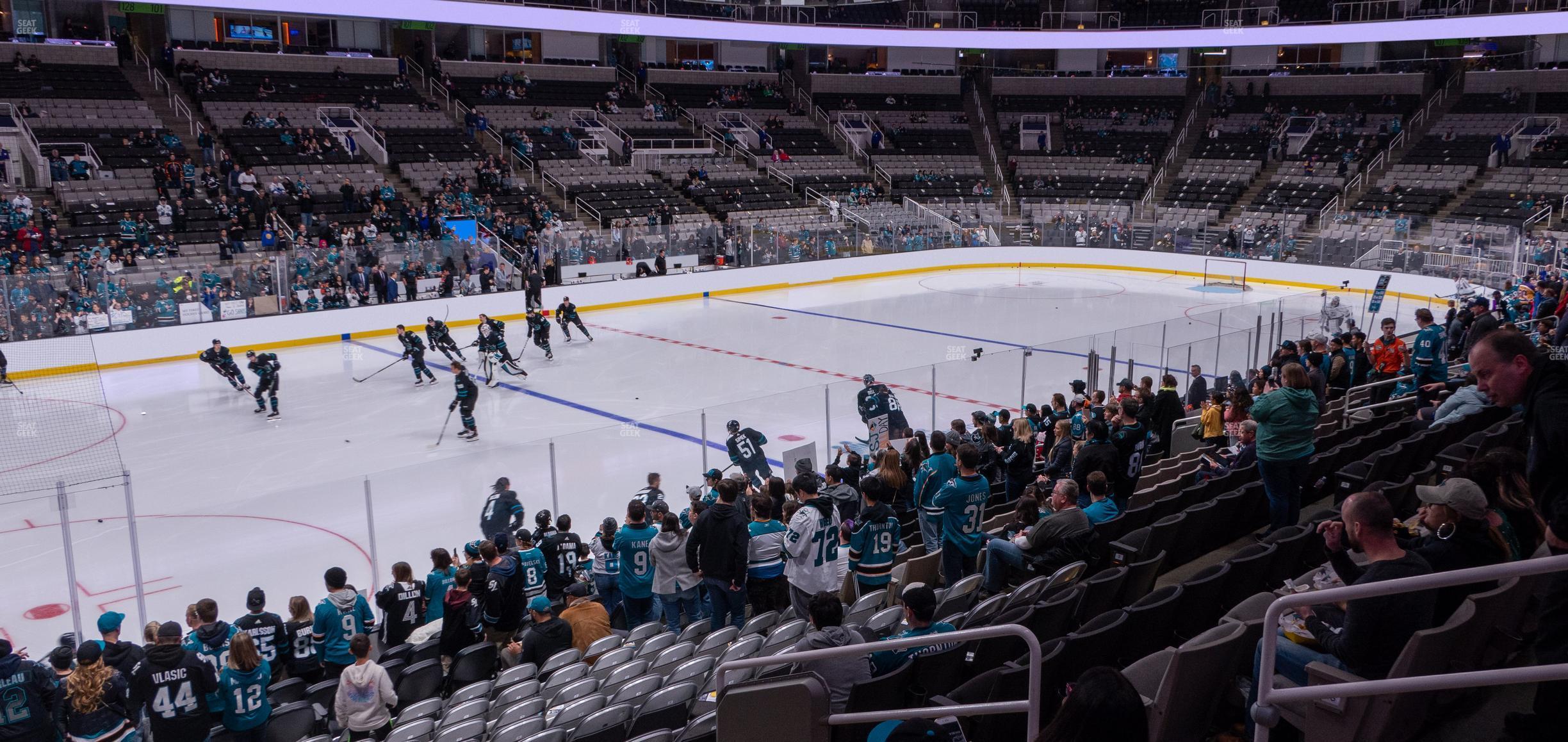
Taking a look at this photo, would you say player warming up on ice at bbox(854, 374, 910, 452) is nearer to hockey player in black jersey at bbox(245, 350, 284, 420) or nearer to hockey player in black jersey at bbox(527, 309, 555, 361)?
hockey player in black jersey at bbox(245, 350, 284, 420)

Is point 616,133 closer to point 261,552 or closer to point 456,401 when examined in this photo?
point 456,401

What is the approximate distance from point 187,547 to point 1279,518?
8.38m

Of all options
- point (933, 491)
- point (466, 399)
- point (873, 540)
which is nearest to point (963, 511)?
point (873, 540)

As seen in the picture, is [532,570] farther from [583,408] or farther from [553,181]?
[553,181]

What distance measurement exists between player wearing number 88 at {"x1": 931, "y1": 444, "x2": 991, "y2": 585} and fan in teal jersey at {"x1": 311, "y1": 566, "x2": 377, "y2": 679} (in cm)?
392

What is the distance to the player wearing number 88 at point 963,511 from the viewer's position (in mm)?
6637

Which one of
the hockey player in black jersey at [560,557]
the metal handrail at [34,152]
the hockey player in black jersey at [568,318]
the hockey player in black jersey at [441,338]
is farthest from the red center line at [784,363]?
the metal handrail at [34,152]

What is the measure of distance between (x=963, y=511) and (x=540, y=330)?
14.6m

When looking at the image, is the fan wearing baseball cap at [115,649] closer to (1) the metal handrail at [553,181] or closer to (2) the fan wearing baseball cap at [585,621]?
(2) the fan wearing baseball cap at [585,621]

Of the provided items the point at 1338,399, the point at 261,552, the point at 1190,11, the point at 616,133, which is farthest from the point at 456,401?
the point at 1190,11

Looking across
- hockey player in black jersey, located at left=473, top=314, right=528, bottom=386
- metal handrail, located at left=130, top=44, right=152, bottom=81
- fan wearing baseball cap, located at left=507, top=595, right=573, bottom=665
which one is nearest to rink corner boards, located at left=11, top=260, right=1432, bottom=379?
hockey player in black jersey, located at left=473, top=314, right=528, bottom=386

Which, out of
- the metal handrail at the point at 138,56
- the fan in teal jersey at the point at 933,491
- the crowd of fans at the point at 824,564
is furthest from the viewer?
the metal handrail at the point at 138,56

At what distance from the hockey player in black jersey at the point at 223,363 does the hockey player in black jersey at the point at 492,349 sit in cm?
377

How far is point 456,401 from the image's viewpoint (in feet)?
48.4
